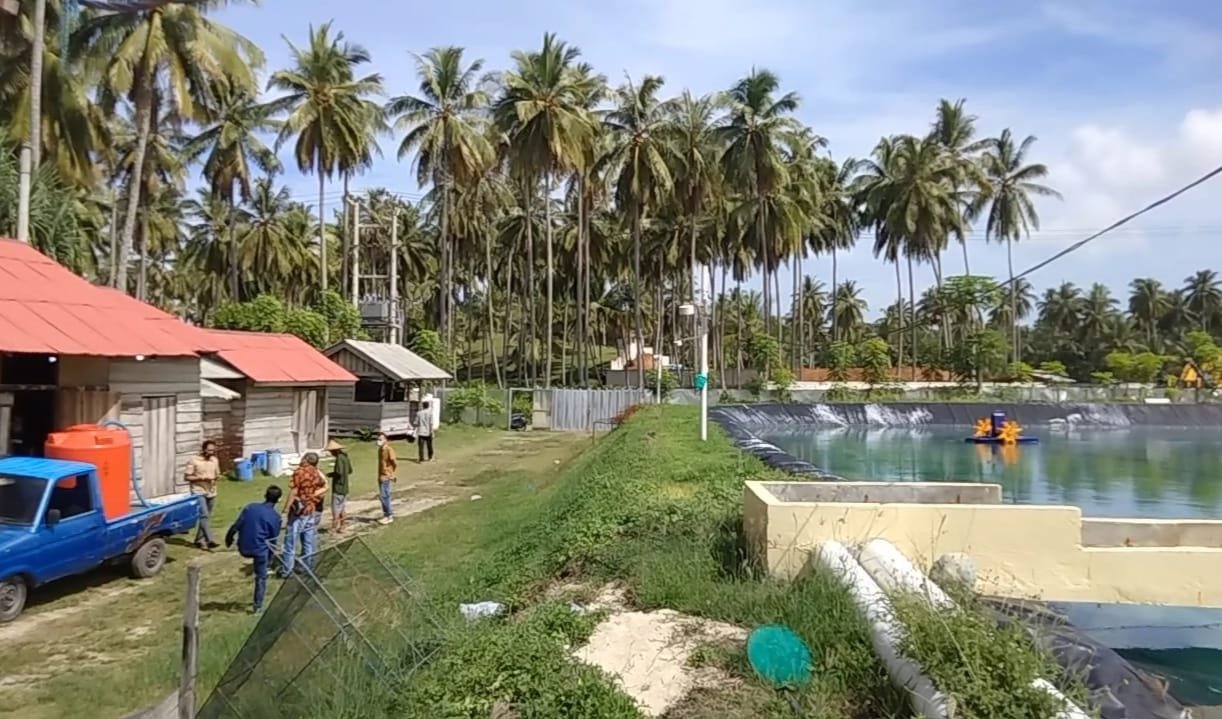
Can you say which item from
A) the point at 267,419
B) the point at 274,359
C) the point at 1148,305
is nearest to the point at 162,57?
the point at 274,359

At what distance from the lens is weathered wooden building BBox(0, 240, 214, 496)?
46.4ft

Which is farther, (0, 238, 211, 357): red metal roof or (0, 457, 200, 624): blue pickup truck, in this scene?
(0, 238, 211, 357): red metal roof

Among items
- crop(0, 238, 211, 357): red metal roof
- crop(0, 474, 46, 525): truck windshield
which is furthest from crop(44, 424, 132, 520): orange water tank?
crop(0, 474, 46, 525): truck windshield

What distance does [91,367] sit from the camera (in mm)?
15359

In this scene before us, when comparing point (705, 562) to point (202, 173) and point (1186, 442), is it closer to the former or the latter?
point (1186, 442)

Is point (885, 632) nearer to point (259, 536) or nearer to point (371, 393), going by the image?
point (259, 536)

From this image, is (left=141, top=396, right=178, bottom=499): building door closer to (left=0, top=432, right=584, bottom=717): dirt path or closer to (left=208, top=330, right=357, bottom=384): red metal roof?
(left=0, top=432, right=584, bottom=717): dirt path

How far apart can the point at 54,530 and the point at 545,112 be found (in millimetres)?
34452

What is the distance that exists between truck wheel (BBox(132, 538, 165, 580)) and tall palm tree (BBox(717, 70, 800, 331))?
133ft

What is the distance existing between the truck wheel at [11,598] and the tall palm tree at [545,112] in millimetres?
34246

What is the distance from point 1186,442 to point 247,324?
37.5 metres

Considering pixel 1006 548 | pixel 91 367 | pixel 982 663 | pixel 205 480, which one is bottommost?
pixel 1006 548

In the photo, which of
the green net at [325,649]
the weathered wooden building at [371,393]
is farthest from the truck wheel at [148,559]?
the weathered wooden building at [371,393]

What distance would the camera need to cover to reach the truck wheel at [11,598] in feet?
29.3
